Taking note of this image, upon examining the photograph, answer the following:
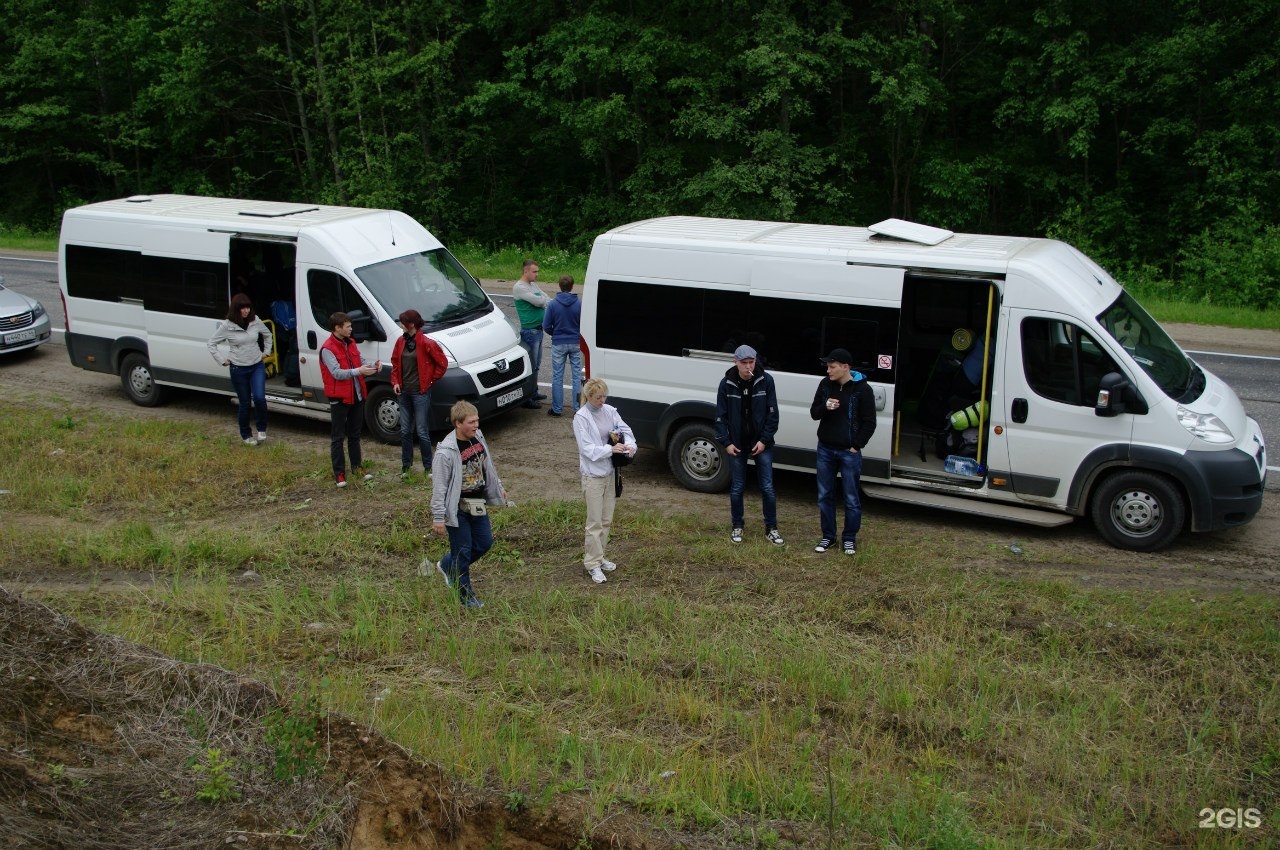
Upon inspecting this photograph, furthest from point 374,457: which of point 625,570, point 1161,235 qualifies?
point 1161,235

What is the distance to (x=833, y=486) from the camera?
Answer: 9930mm

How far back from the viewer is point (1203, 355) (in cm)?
1689

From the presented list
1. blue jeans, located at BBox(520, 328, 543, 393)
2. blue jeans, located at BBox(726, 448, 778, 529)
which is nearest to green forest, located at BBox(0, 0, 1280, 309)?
blue jeans, located at BBox(520, 328, 543, 393)

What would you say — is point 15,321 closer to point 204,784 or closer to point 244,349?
point 244,349

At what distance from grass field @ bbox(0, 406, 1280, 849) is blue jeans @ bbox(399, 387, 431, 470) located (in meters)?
0.78

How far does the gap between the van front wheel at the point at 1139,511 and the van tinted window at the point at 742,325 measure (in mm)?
2139

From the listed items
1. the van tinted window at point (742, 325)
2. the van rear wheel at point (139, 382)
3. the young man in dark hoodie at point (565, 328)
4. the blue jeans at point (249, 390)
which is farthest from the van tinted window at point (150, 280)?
the van tinted window at point (742, 325)

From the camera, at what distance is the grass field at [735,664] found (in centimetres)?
611

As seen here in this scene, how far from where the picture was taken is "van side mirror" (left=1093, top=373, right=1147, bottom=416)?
9562 millimetres

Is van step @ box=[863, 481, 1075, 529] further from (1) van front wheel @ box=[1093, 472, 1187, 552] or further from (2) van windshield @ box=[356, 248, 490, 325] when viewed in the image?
(2) van windshield @ box=[356, 248, 490, 325]

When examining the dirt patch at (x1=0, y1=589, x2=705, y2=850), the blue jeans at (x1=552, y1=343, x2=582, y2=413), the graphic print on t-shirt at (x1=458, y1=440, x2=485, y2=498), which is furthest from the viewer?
the blue jeans at (x1=552, y1=343, x2=582, y2=413)

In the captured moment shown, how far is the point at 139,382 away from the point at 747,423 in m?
9.16

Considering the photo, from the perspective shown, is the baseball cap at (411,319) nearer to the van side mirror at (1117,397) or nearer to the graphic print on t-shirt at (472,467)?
the graphic print on t-shirt at (472,467)

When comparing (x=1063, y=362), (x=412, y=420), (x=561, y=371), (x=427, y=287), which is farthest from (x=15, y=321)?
(x=1063, y=362)
